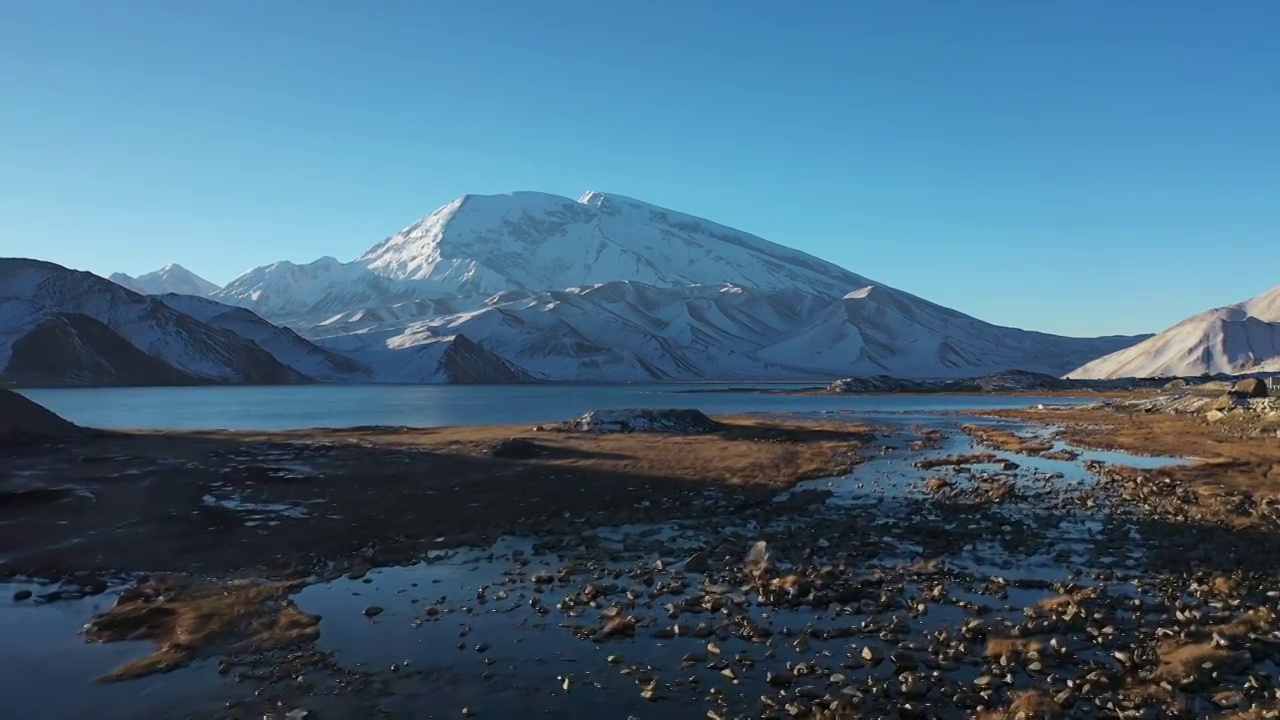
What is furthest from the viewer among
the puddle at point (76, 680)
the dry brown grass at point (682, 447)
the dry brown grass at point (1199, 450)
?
the dry brown grass at point (682, 447)

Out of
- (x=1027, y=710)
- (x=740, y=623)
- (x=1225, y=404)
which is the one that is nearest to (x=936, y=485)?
(x=740, y=623)

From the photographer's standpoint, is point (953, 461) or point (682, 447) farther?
point (682, 447)

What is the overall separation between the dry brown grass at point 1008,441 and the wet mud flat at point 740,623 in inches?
992

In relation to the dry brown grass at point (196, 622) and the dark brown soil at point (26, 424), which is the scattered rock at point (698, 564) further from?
the dark brown soil at point (26, 424)

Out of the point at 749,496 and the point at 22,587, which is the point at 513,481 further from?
the point at 22,587

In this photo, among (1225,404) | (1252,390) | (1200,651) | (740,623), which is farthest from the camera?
(1252,390)

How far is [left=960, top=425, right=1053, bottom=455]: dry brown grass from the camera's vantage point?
50.3m

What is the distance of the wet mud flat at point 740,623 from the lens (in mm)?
12203

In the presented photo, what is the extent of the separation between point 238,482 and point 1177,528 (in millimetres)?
35757

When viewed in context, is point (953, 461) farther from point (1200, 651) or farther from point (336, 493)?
point (336, 493)

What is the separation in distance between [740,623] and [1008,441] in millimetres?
47306

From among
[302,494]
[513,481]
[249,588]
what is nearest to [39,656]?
[249,588]

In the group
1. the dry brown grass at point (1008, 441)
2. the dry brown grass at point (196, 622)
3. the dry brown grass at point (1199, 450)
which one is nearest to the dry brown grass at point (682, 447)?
the dry brown grass at point (1008, 441)

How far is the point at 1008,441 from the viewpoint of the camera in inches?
2192
